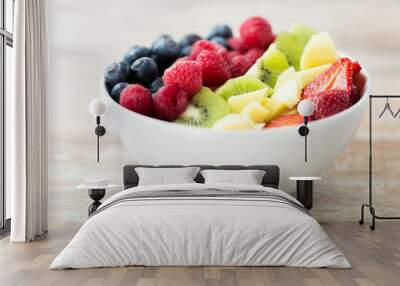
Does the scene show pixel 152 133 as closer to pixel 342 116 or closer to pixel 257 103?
pixel 257 103

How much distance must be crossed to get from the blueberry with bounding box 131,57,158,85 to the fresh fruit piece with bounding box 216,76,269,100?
2.14 feet

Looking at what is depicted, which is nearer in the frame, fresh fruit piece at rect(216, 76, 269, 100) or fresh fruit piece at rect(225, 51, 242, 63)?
fresh fruit piece at rect(216, 76, 269, 100)

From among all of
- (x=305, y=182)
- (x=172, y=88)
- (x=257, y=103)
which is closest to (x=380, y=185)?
(x=305, y=182)

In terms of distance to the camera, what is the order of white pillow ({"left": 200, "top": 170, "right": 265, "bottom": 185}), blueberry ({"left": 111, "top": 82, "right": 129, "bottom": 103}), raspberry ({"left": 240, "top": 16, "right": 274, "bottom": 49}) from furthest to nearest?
raspberry ({"left": 240, "top": 16, "right": 274, "bottom": 49}), blueberry ({"left": 111, "top": 82, "right": 129, "bottom": 103}), white pillow ({"left": 200, "top": 170, "right": 265, "bottom": 185})

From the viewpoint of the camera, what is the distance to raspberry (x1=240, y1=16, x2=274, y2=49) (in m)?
6.36

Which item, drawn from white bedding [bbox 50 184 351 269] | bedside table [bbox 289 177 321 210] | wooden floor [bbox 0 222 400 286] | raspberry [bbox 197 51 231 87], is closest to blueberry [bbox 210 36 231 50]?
raspberry [bbox 197 51 231 87]

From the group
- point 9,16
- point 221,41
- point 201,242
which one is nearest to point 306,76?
point 221,41

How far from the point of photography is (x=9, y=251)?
4.87 metres

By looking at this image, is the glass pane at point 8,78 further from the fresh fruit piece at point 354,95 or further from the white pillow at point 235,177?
the fresh fruit piece at point 354,95

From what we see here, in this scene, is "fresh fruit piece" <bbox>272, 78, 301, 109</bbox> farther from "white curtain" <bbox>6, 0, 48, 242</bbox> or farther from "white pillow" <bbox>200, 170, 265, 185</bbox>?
"white curtain" <bbox>6, 0, 48, 242</bbox>

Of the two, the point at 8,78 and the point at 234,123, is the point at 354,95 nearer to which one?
the point at 234,123

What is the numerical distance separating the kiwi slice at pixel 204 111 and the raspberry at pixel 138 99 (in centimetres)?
31

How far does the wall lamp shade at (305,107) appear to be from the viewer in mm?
5855

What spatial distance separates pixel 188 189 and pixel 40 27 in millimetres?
2293
